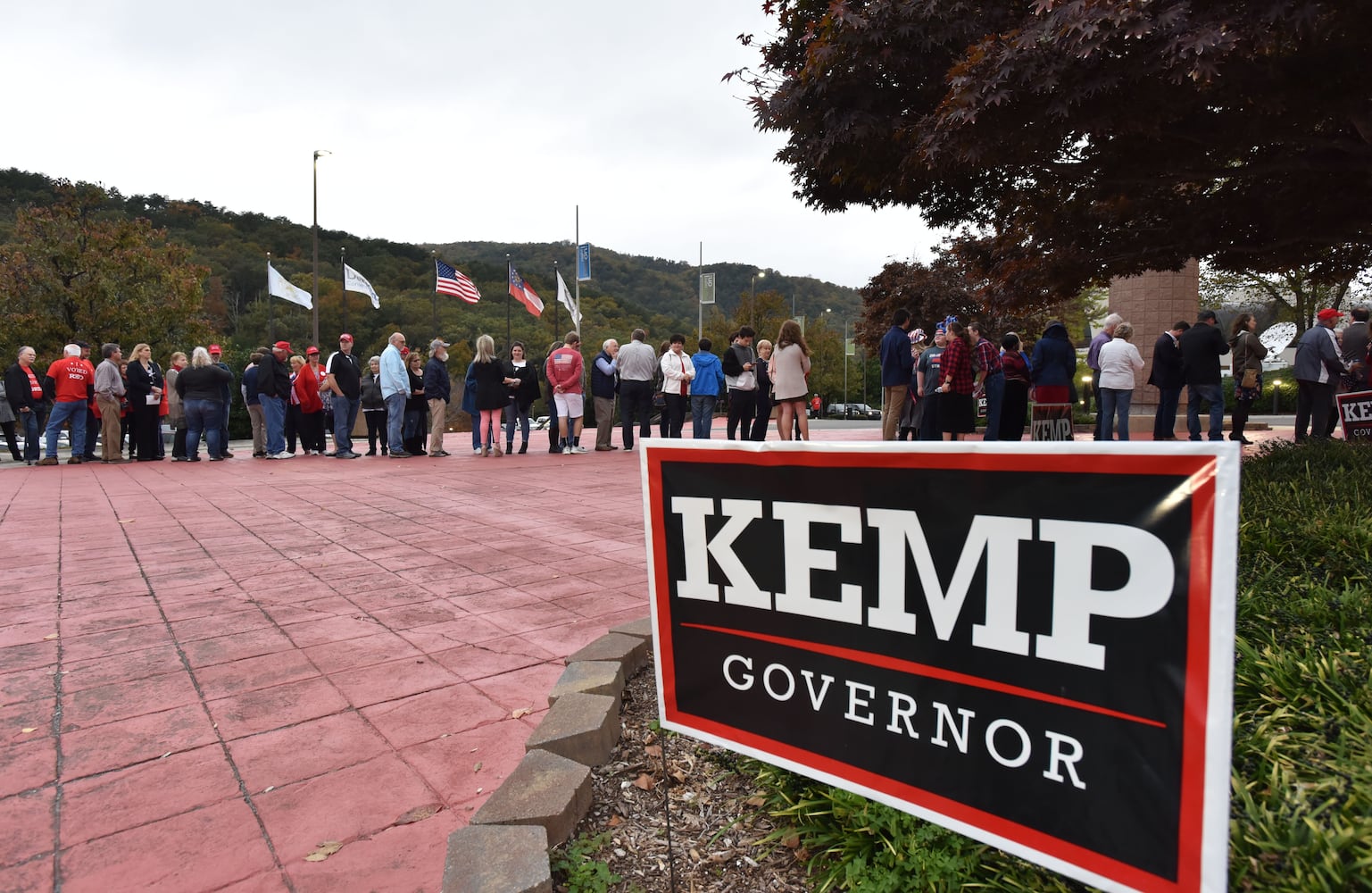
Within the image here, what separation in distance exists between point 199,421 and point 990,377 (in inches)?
482

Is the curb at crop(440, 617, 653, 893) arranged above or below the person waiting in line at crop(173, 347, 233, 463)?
below

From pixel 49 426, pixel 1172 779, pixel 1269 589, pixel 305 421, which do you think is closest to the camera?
pixel 1172 779

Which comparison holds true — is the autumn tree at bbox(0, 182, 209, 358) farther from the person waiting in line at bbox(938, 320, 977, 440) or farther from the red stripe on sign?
the red stripe on sign

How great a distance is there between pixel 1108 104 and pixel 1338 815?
4.11m

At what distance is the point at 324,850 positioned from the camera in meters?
2.06

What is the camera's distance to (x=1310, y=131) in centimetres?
523

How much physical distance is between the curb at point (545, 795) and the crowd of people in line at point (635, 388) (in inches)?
295

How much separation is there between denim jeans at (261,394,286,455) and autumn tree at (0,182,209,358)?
50.3ft

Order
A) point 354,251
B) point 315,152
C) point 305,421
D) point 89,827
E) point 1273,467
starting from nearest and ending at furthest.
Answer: point 89,827 → point 1273,467 → point 305,421 → point 315,152 → point 354,251

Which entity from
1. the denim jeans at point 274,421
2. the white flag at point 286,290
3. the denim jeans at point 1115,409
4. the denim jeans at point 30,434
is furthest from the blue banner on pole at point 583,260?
the denim jeans at point 1115,409

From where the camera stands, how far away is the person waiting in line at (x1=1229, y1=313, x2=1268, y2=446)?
11648mm

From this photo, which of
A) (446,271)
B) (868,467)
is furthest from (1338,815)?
(446,271)

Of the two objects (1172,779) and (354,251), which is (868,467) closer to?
(1172,779)

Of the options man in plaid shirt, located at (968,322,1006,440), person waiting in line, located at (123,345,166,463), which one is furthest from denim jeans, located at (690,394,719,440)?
person waiting in line, located at (123,345,166,463)
